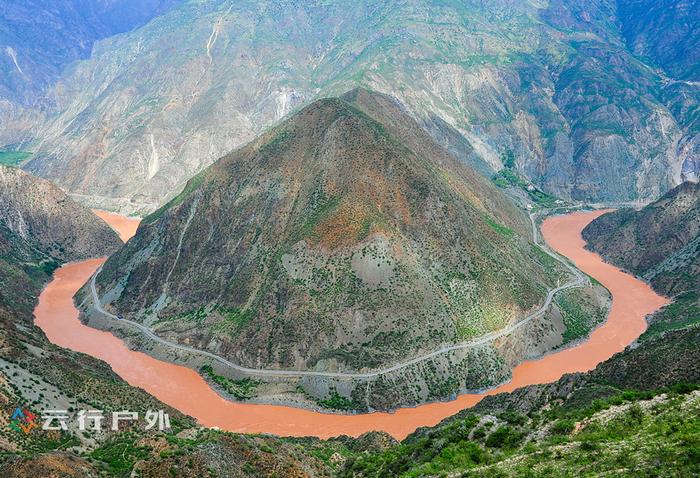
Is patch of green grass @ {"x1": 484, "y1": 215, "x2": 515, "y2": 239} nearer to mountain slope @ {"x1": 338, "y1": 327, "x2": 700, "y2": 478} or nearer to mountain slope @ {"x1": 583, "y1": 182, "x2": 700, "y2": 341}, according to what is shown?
mountain slope @ {"x1": 583, "y1": 182, "x2": 700, "y2": 341}

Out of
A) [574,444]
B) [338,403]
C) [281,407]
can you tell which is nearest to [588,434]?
[574,444]

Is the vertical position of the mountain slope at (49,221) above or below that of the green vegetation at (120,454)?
above

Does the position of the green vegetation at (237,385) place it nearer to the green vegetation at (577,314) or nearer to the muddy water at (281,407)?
the muddy water at (281,407)

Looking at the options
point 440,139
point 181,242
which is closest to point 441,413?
point 181,242

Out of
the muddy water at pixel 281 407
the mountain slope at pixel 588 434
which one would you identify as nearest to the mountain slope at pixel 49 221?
the muddy water at pixel 281 407

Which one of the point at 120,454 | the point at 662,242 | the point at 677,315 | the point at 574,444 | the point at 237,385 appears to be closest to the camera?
the point at 574,444

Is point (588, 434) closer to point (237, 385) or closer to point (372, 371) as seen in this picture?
point (372, 371)

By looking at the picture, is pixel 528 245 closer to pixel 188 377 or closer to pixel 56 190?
pixel 188 377
